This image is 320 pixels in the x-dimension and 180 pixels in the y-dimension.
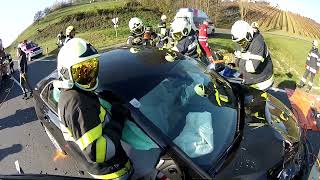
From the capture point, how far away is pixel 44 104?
485 centimetres

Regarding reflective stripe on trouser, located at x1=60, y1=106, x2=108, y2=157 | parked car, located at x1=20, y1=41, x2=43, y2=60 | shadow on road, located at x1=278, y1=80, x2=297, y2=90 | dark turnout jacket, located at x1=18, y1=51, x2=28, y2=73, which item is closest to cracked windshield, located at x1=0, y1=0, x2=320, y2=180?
reflective stripe on trouser, located at x1=60, y1=106, x2=108, y2=157

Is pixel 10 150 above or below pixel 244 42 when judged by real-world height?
below

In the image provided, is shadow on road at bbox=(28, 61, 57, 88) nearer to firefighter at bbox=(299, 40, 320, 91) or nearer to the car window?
the car window

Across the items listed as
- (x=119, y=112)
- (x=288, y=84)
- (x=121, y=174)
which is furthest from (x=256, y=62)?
(x=121, y=174)

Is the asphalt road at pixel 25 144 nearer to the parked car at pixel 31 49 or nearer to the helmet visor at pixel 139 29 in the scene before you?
the helmet visor at pixel 139 29

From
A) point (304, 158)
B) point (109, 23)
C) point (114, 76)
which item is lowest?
point (109, 23)

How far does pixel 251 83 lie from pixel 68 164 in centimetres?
352

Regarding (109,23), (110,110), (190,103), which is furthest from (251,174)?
(109,23)

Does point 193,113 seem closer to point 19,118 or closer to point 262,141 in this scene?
point 262,141

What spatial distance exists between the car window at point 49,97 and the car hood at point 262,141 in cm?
214

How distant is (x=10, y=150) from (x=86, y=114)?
3195mm

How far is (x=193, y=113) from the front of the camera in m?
4.10

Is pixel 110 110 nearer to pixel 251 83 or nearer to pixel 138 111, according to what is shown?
pixel 138 111

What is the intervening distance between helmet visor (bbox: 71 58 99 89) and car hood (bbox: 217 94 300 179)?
1.43m
